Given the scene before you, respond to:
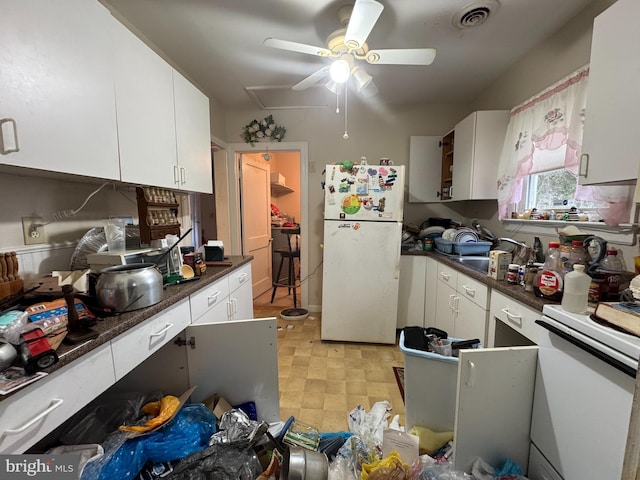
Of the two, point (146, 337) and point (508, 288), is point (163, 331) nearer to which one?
point (146, 337)

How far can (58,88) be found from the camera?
0.89m

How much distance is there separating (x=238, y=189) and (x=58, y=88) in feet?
7.48

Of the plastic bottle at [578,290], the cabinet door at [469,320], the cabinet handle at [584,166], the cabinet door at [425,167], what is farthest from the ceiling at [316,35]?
the cabinet door at [469,320]

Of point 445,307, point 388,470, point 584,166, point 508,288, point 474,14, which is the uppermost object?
point 474,14

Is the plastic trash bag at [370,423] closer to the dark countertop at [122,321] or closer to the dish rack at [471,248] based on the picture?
the dark countertop at [122,321]

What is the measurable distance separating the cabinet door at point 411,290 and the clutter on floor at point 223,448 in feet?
4.36

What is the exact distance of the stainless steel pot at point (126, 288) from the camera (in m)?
0.95

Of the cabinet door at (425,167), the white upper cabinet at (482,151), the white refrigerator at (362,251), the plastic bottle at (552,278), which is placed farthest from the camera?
the cabinet door at (425,167)

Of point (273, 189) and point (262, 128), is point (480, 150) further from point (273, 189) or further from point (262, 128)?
point (273, 189)

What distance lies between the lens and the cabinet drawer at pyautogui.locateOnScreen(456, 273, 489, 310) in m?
1.54

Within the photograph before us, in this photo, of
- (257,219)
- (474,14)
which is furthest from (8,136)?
(257,219)

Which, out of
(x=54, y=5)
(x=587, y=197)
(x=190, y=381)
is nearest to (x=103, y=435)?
(x=190, y=381)

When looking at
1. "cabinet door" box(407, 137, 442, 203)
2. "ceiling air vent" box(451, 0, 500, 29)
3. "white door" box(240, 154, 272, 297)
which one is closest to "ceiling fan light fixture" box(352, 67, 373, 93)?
"ceiling air vent" box(451, 0, 500, 29)

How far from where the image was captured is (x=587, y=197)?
1405 millimetres
